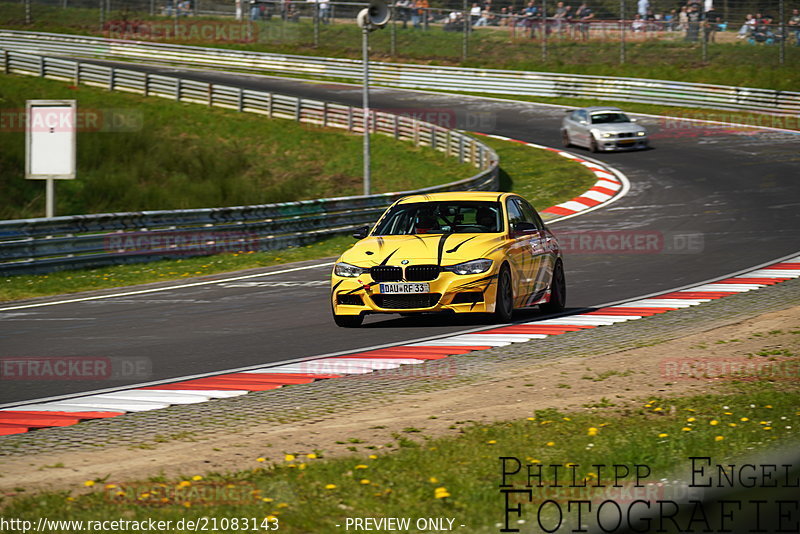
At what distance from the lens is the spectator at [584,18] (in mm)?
48338

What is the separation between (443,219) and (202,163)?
2311 cm

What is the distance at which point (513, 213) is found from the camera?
13477mm

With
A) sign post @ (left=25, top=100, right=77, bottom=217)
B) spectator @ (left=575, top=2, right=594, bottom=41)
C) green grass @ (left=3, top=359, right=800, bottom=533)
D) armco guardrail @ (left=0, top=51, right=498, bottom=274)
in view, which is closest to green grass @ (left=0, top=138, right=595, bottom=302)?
armco guardrail @ (left=0, top=51, right=498, bottom=274)

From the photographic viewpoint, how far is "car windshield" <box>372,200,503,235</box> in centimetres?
1303

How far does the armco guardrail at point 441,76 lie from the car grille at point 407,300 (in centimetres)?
3249

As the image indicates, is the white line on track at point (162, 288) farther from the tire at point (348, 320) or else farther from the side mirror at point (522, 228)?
the side mirror at point (522, 228)

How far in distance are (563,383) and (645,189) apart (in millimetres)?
20870

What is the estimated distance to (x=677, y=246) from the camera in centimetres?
2042

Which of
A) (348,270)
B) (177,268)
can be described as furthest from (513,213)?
(177,268)

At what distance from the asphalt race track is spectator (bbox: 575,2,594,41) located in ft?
46.2

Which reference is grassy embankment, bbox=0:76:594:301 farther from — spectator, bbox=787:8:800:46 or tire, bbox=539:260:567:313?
Answer: spectator, bbox=787:8:800:46

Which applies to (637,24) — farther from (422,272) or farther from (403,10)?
(422,272)

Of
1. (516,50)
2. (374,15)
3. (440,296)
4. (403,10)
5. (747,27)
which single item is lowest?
(440,296)

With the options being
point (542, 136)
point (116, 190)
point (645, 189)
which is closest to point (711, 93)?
point (542, 136)
